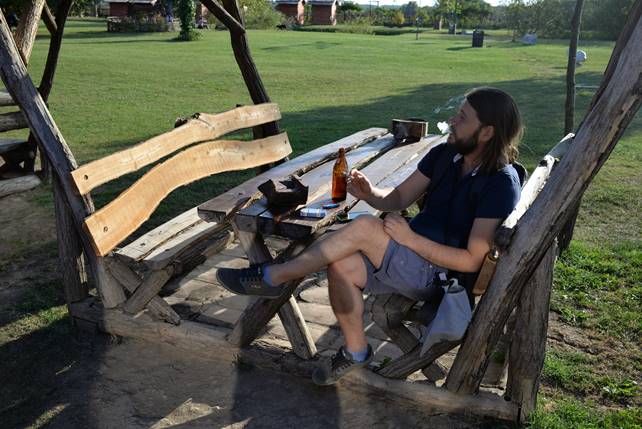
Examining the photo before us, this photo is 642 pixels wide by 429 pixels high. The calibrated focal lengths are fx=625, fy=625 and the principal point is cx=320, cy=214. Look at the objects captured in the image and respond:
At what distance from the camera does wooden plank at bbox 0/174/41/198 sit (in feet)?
18.9

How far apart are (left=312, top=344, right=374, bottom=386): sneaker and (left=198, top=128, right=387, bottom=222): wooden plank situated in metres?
0.95

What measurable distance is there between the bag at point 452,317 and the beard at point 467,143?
0.70m

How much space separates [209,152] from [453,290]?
2.38 m

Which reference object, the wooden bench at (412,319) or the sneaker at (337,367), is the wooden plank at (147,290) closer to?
the sneaker at (337,367)

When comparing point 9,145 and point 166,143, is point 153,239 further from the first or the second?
point 9,145

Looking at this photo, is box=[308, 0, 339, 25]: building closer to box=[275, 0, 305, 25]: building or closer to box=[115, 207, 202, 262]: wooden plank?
box=[275, 0, 305, 25]: building

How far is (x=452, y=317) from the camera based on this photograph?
288 centimetres

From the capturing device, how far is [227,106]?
13.1 meters

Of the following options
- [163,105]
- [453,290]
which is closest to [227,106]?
[163,105]

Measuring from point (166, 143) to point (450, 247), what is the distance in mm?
2126

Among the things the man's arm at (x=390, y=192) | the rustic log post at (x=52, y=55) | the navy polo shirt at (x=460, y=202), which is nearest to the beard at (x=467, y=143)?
the navy polo shirt at (x=460, y=202)

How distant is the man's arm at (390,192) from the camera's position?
12.0ft

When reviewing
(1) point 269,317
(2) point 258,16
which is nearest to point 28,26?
(1) point 269,317

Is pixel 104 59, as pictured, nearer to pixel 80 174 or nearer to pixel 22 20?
pixel 22 20
